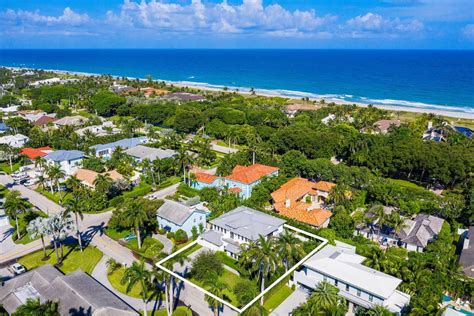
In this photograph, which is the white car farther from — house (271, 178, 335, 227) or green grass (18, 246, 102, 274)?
house (271, 178, 335, 227)

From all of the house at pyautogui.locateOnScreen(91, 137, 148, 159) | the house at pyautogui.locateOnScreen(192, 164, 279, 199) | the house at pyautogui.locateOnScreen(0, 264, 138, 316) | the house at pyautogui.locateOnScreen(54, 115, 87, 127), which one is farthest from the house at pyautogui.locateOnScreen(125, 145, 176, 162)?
the house at pyautogui.locateOnScreen(0, 264, 138, 316)

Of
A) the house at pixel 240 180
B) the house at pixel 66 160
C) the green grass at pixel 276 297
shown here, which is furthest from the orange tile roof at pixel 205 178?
the green grass at pixel 276 297

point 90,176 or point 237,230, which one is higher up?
point 237,230

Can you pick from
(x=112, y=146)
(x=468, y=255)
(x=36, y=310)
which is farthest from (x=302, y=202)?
(x=112, y=146)

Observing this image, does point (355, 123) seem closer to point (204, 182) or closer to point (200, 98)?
point (204, 182)

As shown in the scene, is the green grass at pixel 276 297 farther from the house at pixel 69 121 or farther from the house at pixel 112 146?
the house at pixel 69 121

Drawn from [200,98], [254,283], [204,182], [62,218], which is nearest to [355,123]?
[204,182]

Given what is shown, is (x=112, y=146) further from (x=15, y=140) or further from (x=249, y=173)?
(x=249, y=173)
